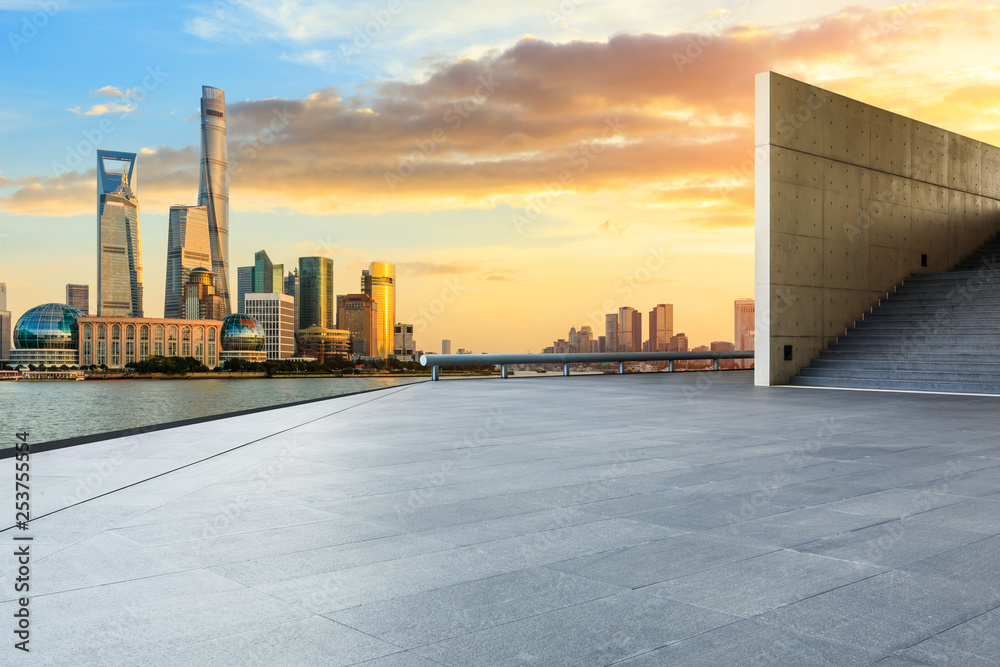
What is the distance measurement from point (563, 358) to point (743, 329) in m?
6.97

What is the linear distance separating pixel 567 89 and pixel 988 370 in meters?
13.6

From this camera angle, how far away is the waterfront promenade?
8.46 ft

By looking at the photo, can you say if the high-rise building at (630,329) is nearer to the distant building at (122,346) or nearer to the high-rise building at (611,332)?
the high-rise building at (611,332)

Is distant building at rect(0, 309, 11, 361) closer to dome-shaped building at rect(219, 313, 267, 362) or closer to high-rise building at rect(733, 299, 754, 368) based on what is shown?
dome-shaped building at rect(219, 313, 267, 362)

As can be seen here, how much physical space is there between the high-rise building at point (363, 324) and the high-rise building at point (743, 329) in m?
119

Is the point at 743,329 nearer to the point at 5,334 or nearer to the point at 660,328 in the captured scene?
the point at 660,328

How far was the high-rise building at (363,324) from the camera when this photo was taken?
144 meters

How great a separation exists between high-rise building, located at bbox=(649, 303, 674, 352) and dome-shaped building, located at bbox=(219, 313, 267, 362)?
457ft

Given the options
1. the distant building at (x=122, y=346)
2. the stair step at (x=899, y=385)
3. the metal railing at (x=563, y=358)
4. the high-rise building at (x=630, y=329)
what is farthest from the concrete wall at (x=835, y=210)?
the distant building at (x=122, y=346)

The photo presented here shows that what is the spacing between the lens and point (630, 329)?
103 feet

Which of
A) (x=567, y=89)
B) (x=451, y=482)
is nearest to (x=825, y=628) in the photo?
(x=451, y=482)

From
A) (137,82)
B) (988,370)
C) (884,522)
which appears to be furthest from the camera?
(988,370)

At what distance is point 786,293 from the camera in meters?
18.6

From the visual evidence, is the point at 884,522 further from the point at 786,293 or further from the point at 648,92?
the point at 648,92
